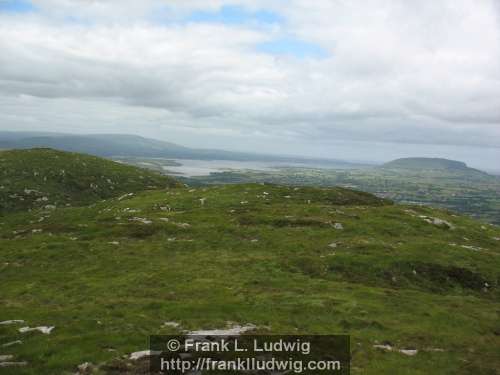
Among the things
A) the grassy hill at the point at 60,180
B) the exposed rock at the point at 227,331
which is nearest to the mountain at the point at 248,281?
the exposed rock at the point at 227,331

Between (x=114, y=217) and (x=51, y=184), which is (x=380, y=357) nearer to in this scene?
(x=114, y=217)

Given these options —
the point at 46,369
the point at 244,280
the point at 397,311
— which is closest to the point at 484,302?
the point at 397,311

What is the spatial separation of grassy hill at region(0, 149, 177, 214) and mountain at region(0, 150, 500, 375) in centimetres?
2166

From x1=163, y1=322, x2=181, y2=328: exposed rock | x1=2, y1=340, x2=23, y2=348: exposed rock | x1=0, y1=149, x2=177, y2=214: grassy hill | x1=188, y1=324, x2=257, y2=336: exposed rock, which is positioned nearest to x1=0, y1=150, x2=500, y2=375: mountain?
x1=163, y1=322, x2=181, y2=328: exposed rock

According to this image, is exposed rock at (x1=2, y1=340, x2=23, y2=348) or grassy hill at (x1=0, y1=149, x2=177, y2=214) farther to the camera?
grassy hill at (x1=0, y1=149, x2=177, y2=214)

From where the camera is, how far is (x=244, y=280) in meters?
39.2

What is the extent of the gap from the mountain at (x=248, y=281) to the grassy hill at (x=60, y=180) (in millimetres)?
21664

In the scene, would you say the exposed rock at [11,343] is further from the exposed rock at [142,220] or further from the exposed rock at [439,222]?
the exposed rock at [439,222]

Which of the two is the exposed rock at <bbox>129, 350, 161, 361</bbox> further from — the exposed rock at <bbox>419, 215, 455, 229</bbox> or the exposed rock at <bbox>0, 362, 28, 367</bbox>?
the exposed rock at <bbox>419, 215, 455, 229</bbox>

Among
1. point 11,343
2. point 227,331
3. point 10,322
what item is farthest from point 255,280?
point 11,343

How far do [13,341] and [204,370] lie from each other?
12740mm

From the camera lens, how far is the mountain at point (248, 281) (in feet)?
82.7

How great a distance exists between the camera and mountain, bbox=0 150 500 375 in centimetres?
2520

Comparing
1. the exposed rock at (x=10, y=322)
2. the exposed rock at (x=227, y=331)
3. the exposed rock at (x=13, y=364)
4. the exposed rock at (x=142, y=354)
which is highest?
the exposed rock at (x=142, y=354)
